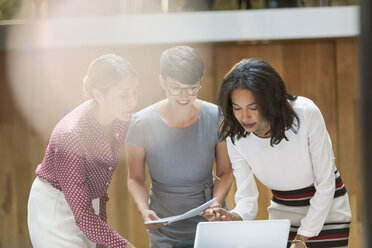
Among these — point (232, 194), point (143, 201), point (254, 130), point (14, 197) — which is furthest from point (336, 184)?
point (14, 197)

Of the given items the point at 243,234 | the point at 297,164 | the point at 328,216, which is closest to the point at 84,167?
the point at 243,234

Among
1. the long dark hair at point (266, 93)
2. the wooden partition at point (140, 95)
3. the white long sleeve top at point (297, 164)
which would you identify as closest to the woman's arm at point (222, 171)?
the white long sleeve top at point (297, 164)

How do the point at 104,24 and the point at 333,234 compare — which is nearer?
the point at 333,234

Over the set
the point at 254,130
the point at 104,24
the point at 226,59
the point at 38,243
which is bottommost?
the point at 38,243

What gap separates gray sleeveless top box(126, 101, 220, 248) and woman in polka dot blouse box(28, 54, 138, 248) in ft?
0.86

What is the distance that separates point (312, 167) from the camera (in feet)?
5.48

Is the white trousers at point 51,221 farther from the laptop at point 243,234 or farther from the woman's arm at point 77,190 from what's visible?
the laptop at point 243,234

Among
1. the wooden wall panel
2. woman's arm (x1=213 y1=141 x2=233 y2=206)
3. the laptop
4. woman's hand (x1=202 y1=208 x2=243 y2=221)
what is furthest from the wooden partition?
the laptop

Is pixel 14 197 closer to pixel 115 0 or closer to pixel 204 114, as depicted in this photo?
pixel 115 0

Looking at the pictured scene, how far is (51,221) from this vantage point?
5.37 ft

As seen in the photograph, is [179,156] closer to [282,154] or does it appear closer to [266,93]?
[282,154]

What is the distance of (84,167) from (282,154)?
24.2 inches

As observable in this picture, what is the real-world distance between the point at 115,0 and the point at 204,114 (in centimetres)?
147

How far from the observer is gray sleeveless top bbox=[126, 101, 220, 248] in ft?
6.55
